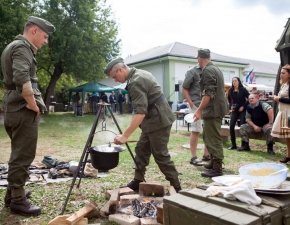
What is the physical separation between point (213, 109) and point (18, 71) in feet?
10.1

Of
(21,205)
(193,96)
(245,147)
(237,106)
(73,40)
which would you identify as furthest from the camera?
(73,40)

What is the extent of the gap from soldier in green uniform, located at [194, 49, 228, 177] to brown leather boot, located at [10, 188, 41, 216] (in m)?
2.80

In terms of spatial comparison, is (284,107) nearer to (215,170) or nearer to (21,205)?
(215,170)

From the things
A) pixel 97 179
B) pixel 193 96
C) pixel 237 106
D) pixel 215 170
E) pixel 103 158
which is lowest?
pixel 97 179

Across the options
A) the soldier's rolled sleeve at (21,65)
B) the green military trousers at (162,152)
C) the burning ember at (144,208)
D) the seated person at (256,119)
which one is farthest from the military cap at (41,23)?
the seated person at (256,119)

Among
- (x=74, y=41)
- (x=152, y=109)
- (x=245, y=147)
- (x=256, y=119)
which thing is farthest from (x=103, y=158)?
(x=74, y=41)

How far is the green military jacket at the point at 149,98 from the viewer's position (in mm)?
3988

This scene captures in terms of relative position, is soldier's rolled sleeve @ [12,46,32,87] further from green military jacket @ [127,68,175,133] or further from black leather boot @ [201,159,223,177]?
black leather boot @ [201,159,223,177]

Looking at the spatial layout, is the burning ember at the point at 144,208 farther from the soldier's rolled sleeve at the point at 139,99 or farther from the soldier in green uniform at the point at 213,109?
the soldier in green uniform at the point at 213,109

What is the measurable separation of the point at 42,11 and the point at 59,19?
160cm

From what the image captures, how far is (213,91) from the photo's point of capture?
5.30 metres

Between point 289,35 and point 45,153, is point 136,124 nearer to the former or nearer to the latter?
point 45,153

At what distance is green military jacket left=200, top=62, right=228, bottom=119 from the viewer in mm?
5293

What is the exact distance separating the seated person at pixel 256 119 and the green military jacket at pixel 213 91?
9.95 ft
